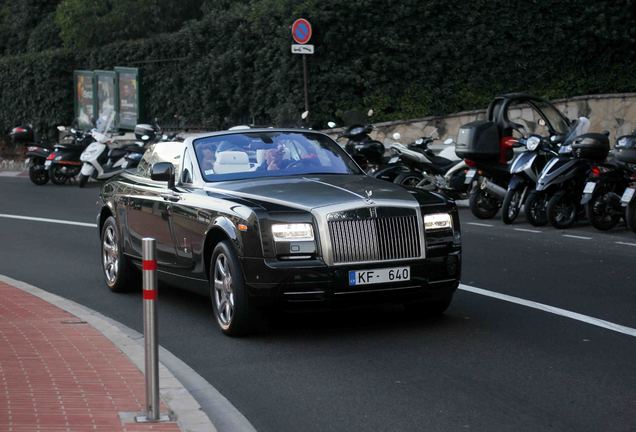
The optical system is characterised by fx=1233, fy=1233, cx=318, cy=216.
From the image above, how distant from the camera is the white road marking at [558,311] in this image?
923cm

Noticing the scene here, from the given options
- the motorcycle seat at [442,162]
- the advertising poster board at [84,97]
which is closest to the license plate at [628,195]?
the motorcycle seat at [442,162]

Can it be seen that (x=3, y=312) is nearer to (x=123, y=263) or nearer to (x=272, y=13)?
(x=123, y=263)

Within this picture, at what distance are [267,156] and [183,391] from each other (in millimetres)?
3409

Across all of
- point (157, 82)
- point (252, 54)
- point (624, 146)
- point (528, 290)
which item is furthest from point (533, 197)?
point (157, 82)

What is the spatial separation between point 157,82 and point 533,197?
18.7m

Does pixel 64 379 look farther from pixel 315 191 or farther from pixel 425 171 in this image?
pixel 425 171

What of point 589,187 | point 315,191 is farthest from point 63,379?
point 589,187

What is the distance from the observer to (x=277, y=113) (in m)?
27.9

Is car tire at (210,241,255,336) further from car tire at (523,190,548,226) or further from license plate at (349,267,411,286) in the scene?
car tire at (523,190,548,226)

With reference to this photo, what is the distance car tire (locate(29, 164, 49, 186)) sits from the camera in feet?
93.0

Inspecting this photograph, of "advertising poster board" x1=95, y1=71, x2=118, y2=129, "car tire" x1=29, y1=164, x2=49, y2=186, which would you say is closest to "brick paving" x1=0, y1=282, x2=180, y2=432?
"car tire" x1=29, y1=164, x2=49, y2=186

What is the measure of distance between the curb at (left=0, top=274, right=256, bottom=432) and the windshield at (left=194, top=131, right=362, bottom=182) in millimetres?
1547

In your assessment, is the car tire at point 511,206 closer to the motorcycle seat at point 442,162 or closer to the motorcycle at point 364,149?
the motorcycle seat at point 442,162

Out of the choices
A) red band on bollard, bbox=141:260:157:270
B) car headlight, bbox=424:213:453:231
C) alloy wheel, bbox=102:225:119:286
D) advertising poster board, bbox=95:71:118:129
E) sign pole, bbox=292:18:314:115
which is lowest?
alloy wheel, bbox=102:225:119:286
